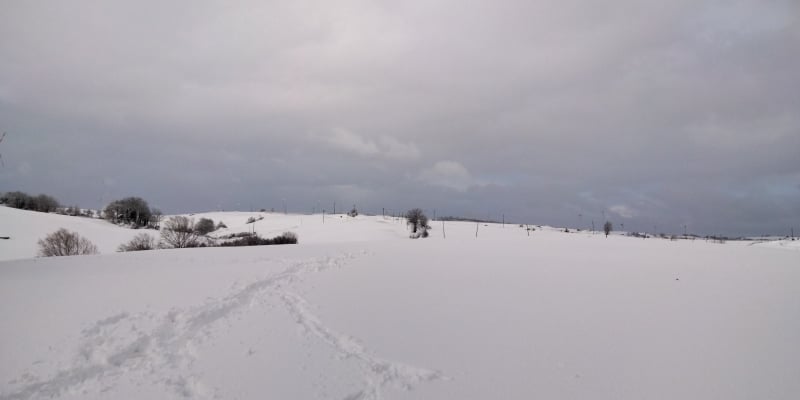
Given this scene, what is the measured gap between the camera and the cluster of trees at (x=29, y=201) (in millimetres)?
100250

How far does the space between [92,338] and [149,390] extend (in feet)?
9.96

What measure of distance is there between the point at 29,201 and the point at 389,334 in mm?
137139

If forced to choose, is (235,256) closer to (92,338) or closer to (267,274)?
(267,274)

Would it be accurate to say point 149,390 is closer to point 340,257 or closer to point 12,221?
point 340,257

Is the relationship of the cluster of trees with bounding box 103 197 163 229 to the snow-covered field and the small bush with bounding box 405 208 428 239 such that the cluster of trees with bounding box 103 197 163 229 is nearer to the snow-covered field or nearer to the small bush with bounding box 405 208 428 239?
the small bush with bounding box 405 208 428 239

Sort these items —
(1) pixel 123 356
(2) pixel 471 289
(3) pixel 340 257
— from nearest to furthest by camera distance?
(1) pixel 123 356
(2) pixel 471 289
(3) pixel 340 257

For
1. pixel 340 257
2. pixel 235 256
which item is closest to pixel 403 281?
pixel 340 257

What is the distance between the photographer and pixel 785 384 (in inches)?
239

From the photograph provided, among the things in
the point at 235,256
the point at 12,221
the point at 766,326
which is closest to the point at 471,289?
the point at 766,326

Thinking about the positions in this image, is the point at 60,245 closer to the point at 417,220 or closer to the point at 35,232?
the point at 35,232

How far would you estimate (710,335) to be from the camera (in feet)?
27.7

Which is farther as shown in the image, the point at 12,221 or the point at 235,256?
the point at 12,221

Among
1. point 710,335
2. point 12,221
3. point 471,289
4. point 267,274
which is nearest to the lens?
point 710,335

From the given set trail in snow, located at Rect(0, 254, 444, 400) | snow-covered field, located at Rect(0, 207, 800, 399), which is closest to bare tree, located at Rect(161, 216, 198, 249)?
snow-covered field, located at Rect(0, 207, 800, 399)
